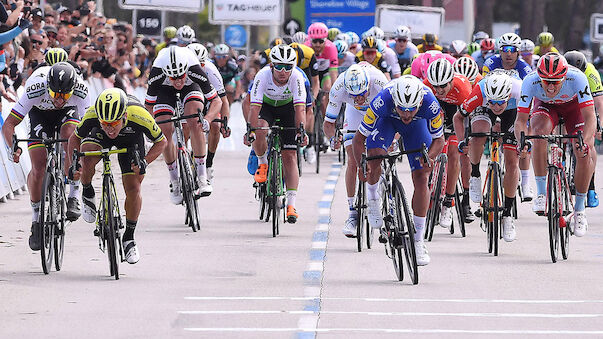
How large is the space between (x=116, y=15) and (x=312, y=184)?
69674 millimetres

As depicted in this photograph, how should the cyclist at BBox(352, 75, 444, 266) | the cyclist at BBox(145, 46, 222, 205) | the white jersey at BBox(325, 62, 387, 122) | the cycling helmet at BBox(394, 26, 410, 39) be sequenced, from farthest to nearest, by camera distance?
the cycling helmet at BBox(394, 26, 410, 39), the cyclist at BBox(145, 46, 222, 205), the white jersey at BBox(325, 62, 387, 122), the cyclist at BBox(352, 75, 444, 266)

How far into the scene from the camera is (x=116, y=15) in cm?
8825

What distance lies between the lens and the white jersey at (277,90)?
15305 mm

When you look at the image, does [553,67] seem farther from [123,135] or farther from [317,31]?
[317,31]

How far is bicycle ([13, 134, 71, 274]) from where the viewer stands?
38.4ft

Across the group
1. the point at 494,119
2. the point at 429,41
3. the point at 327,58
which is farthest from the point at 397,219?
the point at 429,41

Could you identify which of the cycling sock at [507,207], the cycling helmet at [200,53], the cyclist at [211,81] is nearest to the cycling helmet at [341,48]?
the cyclist at [211,81]

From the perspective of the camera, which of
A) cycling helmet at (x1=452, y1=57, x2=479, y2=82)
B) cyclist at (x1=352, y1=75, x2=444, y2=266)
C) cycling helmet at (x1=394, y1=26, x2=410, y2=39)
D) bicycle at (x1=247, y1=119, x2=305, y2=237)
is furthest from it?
cycling helmet at (x1=394, y1=26, x2=410, y2=39)

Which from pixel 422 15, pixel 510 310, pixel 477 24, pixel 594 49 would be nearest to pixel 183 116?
pixel 510 310

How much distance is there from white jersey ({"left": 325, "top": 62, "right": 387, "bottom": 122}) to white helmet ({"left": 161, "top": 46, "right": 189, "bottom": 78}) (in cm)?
160

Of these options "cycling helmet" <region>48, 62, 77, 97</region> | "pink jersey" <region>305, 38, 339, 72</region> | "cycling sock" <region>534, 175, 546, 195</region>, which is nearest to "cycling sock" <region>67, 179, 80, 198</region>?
"cycling helmet" <region>48, 62, 77, 97</region>

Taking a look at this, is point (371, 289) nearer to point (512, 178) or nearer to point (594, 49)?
point (512, 178)

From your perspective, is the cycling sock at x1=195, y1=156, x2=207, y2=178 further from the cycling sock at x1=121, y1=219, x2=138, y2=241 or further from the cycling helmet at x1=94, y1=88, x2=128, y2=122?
the cycling helmet at x1=94, y1=88, x2=128, y2=122

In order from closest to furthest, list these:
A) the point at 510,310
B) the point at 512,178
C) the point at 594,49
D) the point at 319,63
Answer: the point at 510,310
the point at 512,178
the point at 319,63
the point at 594,49
